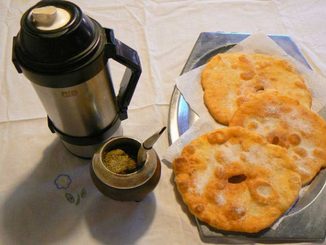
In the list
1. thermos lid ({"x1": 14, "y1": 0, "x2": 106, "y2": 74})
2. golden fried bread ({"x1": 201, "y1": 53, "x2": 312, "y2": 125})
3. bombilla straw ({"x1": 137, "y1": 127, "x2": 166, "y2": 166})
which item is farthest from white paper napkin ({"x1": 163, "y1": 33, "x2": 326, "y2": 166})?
thermos lid ({"x1": 14, "y1": 0, "x2": 106, "y2": 74})

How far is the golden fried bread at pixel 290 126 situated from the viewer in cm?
69

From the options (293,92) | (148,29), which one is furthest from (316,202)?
(148,29)

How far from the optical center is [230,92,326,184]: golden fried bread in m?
0.69

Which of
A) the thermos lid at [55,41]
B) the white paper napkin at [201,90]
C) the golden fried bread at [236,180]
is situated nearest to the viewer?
the thermos lid at [55,41]

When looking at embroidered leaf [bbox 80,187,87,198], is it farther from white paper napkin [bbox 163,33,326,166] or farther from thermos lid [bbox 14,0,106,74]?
thermos lid [bbox 14,0,106,74]

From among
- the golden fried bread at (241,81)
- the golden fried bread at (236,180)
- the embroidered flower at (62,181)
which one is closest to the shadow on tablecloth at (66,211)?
the embroidered flower at (62,181)

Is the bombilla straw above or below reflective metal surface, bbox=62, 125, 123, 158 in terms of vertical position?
above

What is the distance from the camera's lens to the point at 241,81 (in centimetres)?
81

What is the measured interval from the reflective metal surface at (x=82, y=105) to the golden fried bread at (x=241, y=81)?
248 millimetres

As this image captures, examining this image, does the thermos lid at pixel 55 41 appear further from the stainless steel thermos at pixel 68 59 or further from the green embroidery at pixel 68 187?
the green embroidery at pixel 68 187

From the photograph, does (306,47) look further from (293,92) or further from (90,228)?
(90,228)

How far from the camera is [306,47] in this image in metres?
0.97

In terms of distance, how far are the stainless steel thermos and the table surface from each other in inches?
6.3

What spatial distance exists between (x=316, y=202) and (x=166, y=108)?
0.40 m
